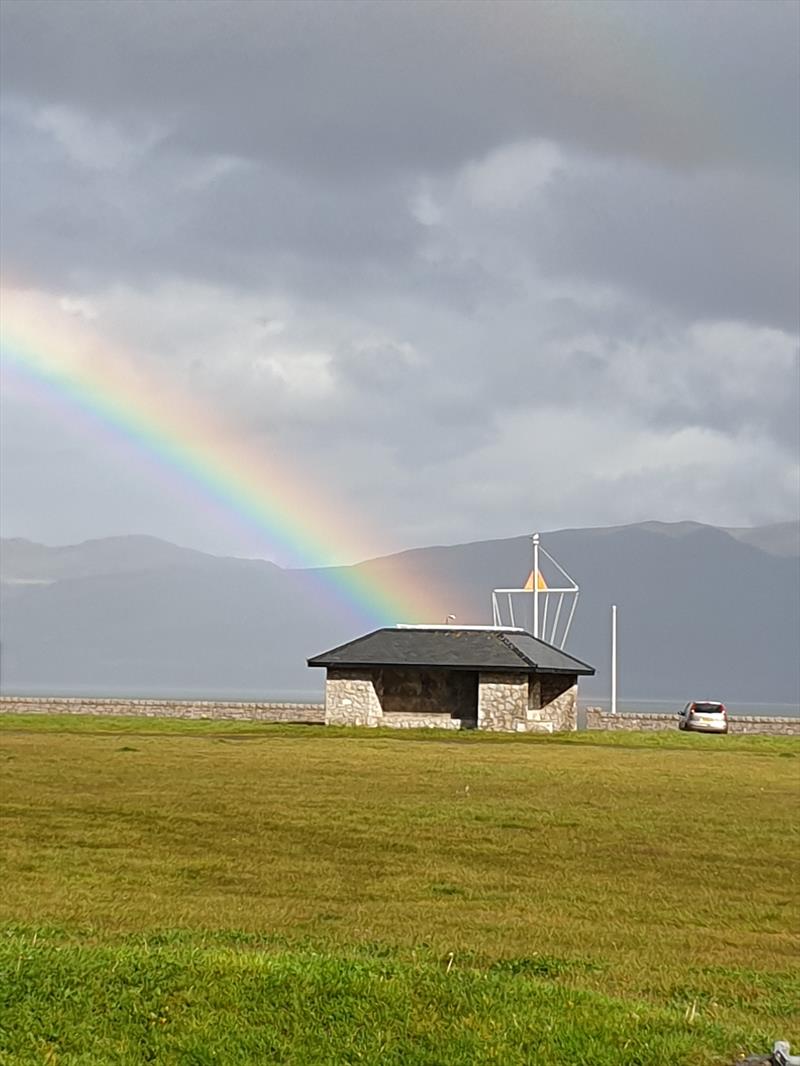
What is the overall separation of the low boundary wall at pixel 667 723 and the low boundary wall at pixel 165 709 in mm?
10090

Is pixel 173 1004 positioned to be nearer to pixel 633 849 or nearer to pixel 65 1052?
pixel 65 1052

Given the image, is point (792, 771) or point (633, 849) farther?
point (792, 771)

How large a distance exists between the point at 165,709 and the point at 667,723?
60.9 feet

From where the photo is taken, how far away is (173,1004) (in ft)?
24.3

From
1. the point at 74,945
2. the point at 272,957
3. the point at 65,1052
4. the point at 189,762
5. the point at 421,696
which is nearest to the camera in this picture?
the point at 65,1052

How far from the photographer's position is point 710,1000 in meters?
8.86

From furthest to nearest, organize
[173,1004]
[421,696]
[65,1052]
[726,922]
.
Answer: [421,696], [726,922], [173,1004], [65,1052]

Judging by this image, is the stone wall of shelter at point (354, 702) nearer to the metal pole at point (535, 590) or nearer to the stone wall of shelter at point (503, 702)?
the stone wall of shelter at point (503, 702)

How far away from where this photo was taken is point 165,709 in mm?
50219

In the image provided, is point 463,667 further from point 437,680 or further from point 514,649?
point 514,649

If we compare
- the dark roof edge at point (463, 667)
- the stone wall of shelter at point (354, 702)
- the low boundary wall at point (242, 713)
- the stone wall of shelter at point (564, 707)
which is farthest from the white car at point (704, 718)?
the stone wall of shelter at point (354, 702)

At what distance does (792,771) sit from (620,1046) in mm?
24759

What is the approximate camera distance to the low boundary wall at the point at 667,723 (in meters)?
46.6

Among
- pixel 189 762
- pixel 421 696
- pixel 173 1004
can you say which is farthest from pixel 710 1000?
pixel 421 696
